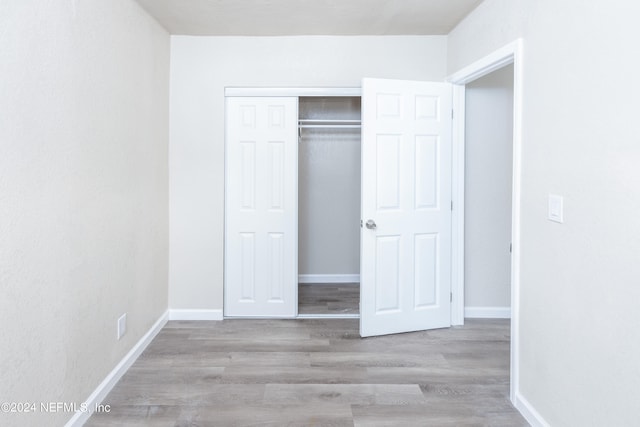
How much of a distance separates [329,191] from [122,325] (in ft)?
9.84

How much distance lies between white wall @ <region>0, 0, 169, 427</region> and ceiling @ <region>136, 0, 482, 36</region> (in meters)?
0.29

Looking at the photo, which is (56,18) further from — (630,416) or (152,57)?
(630,416)

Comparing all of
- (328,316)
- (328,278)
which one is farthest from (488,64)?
(328,278)

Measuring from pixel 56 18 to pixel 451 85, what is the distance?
2815 millimetres

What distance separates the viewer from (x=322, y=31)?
12.0 feet

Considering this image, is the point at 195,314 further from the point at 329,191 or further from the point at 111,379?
the point at 329,191

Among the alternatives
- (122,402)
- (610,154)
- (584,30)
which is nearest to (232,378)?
(122,402)

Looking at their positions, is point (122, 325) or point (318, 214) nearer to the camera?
point (122, 325)

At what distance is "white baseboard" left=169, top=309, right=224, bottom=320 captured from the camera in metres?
3.86

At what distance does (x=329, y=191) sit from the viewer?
208 inches

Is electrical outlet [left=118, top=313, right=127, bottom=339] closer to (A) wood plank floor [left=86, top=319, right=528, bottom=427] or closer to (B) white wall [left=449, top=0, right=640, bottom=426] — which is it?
(A) wood plank floor [left=86, top=319, right=528, bottom=427]

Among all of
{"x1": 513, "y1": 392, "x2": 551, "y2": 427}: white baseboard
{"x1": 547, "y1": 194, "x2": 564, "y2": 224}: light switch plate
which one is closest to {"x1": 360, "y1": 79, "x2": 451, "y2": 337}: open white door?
{"x1": 513, "y1": 392, "x2": 551, "y2": 427}: white baseboard

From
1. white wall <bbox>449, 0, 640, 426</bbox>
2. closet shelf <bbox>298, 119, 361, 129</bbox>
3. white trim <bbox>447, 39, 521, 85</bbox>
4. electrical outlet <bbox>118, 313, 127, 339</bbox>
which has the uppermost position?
white trim <bbox>447, 39, 521, 85</bbox>

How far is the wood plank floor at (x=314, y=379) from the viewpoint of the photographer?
2.32 metres
